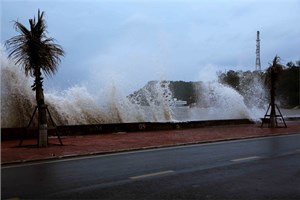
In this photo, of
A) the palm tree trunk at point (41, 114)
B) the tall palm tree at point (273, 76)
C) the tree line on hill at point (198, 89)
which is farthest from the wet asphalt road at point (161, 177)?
the tree line on hill at point (198, 89)

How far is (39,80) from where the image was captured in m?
14.7

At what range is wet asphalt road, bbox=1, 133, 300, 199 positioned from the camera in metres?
6.97

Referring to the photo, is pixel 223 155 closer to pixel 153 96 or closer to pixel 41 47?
pixel 41 47

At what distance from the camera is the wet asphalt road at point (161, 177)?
22.9ft

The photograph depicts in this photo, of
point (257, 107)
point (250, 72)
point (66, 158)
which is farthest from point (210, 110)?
A: point (66, 158)

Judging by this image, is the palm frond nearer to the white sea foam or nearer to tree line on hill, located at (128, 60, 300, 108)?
the white sea foam

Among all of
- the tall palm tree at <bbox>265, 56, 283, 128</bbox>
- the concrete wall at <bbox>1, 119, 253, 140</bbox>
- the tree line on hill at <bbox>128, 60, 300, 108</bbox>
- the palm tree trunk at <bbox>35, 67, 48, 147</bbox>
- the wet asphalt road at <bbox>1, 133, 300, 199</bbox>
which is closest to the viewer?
the wet asphalt road at <bbox>1, 133, 300, 199</bbox>

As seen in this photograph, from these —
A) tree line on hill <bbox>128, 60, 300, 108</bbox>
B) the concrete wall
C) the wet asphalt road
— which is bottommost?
the wet asphalt road

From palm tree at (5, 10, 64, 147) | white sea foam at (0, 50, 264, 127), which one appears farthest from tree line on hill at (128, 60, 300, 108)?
palm tree at (5, 10, 64, 147)

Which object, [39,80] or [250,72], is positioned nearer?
[39,80]

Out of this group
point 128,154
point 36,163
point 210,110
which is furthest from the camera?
point 210,110

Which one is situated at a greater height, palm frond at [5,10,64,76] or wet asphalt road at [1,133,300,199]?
palm frond at [5,10,64,76]

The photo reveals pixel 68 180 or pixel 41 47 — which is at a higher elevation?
pixel 41 47

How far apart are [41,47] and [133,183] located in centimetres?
815
